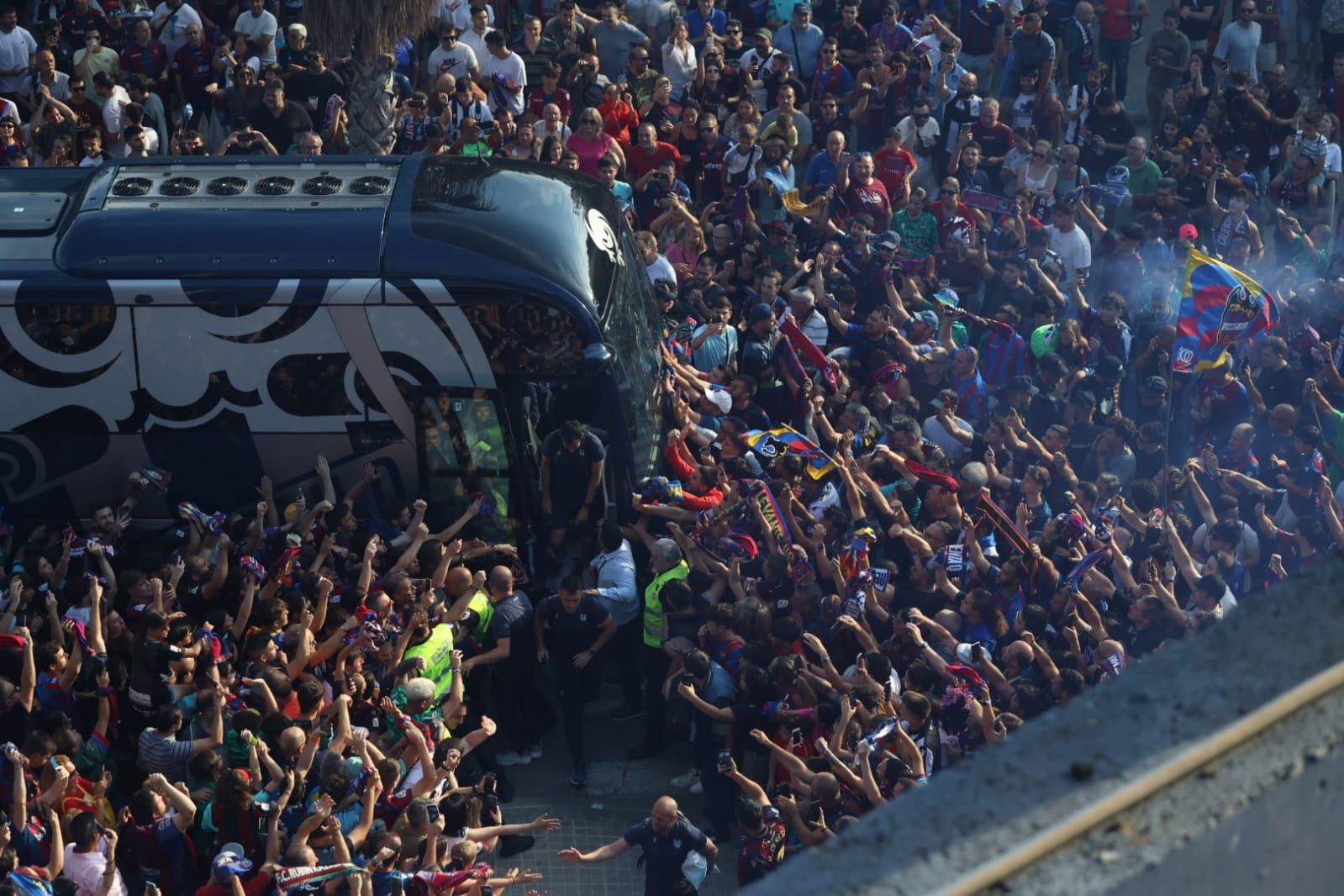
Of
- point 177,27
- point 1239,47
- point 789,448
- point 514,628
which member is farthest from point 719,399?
point 1239,47

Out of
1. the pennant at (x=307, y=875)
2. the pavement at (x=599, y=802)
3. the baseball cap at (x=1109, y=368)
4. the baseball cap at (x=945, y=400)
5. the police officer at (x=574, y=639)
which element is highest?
the pennant at (x=307, y=875)

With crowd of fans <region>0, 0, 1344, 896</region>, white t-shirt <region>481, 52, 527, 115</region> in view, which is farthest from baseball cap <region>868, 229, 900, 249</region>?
white t-shirt <region>481, 52, 527, 115</region>

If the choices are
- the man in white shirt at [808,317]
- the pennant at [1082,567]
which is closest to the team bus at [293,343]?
the man in white shirt at [808,317]

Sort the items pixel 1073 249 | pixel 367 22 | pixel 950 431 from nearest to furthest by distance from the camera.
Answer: pixel 950 431 → pixel 367 22 → pixel 1073 249

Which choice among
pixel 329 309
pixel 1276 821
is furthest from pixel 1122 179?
pixel 1276 821

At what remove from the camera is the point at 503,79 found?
52.8ft

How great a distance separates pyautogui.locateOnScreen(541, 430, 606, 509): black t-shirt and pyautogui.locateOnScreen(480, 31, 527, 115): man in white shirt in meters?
6.01

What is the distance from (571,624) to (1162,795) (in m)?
7.45

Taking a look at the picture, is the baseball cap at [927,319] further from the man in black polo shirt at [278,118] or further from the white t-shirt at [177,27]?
the white t-shirt at [177,27]

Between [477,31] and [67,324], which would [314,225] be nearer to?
[67,324]

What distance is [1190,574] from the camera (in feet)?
33.4

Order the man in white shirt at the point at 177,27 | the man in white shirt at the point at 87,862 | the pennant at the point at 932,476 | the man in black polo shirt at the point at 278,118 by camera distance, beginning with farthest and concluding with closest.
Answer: the man in white shirt at the point at 177,27 < the man in black polo shirt at the point at 278,118 < the pennant at the point at 932,476 < the man in white shirt at the point at 87,862

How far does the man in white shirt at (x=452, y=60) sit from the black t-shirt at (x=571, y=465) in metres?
A: 6.17

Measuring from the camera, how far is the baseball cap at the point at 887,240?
1392cm
